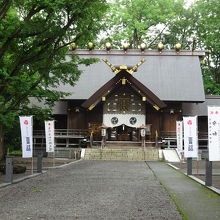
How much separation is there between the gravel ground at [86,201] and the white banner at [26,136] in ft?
7.40

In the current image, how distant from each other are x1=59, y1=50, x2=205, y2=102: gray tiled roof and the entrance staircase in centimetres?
568

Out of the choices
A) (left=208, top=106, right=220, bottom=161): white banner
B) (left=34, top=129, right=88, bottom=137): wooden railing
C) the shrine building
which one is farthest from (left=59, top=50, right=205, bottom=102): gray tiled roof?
(left=208, top=106, right=220, bottom=161): white banner

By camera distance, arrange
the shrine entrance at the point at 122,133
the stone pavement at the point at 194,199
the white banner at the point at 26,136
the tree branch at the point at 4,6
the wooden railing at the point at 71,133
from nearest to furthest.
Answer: the stone pavement at the point at 194,199, the tree branch at the point at 4,6, the white banner at the point at 26,136, the wooden railing at the point at 71,133, the shrine entrance at the point at 122,133

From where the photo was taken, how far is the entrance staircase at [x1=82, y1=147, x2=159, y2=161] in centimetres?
2359

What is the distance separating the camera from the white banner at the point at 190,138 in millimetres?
13961

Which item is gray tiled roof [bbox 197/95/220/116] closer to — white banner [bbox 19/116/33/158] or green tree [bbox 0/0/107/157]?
green tree [bbox 0/0/107/157]

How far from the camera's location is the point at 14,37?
10703mm

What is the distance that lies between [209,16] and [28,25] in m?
29.6

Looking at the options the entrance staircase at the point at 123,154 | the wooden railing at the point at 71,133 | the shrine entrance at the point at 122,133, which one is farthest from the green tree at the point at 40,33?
the shrine entrance at the point at 122,133

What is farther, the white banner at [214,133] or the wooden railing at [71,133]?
the wooden railing at [71,133]

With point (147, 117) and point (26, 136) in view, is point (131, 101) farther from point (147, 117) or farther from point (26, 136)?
point (26, 136)

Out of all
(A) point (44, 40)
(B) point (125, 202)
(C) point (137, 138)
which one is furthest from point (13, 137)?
(B) point (125, 202)

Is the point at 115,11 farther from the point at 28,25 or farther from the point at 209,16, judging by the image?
the point at 28,25

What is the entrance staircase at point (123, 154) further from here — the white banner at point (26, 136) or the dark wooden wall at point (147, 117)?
the white banner at point (26, 136)
